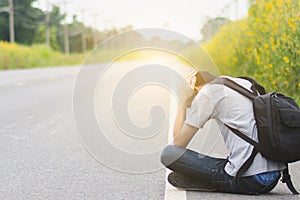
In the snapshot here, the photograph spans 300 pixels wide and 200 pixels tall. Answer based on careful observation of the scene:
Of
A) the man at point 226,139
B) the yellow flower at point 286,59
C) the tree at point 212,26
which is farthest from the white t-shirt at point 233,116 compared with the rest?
the tree at point 212,26

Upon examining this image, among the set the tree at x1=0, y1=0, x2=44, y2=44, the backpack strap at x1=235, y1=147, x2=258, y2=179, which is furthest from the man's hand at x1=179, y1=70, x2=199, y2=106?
the tree at x1=0, y1=0, x2=44, y2=44

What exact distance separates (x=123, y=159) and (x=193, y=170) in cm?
162

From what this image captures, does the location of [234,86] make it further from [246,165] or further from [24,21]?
[24,21]

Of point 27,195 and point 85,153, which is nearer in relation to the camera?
point 27,195

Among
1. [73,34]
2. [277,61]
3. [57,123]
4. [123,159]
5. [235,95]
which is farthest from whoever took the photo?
[73,34]

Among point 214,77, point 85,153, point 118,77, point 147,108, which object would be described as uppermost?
point 214,77

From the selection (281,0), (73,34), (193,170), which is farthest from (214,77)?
(73,34)

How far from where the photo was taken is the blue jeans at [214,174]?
473 centimetres

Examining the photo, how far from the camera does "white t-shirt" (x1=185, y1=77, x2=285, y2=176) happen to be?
15.0ft

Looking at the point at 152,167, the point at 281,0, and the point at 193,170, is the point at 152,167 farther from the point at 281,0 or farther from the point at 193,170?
the point at 281,0

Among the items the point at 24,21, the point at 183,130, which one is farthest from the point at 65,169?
the point at 24,21

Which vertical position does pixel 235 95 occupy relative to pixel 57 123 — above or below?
above

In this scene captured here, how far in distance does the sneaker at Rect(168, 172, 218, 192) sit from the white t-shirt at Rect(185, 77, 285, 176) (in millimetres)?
334

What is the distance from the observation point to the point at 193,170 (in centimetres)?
487
